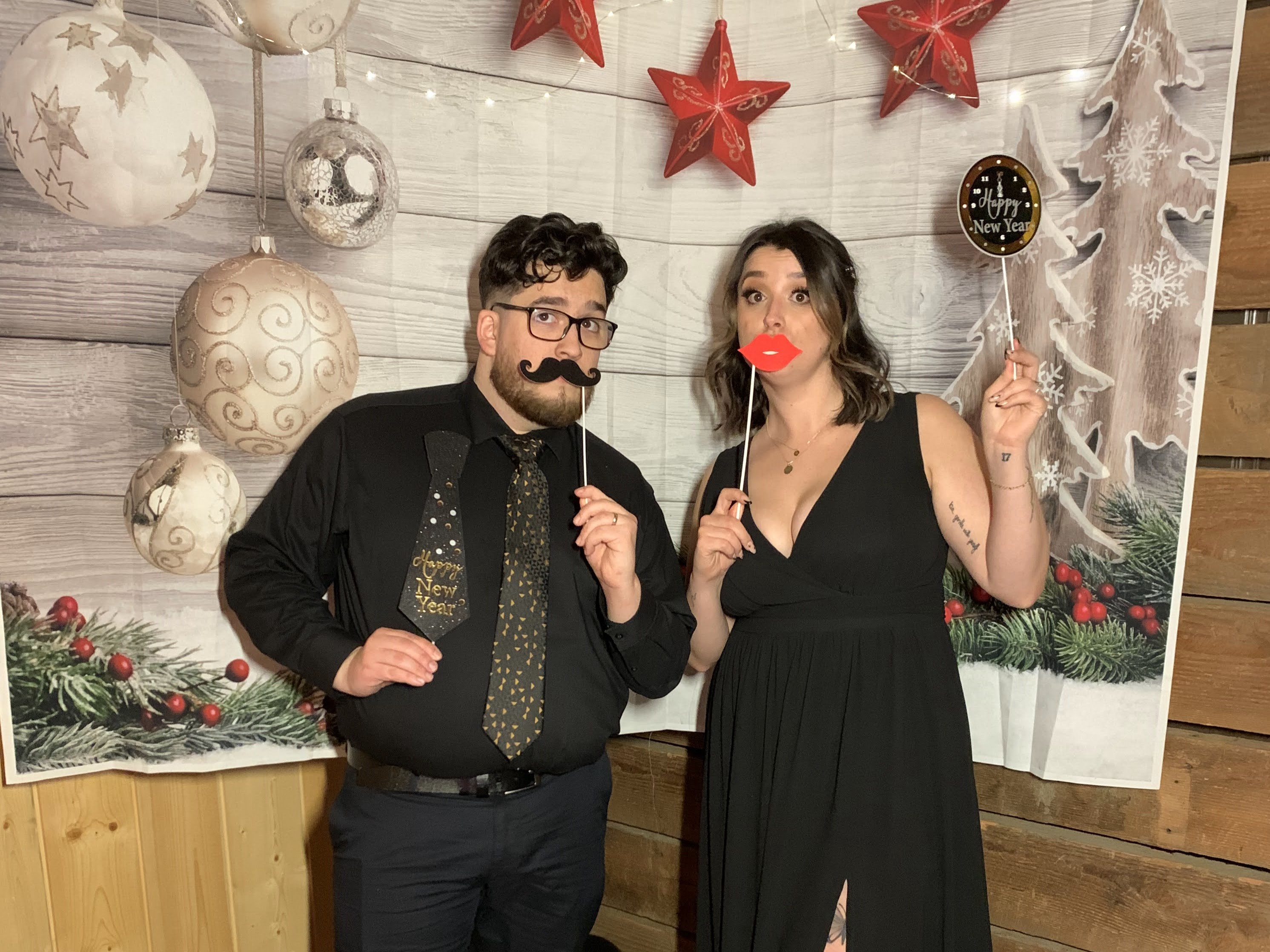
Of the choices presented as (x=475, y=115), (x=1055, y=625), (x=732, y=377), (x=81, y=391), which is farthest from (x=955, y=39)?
(x=81, y=391)

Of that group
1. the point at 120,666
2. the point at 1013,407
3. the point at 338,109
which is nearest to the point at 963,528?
the point at 1013,407

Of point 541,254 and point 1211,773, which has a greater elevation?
point 541,254

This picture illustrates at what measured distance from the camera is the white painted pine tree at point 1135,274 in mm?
1493

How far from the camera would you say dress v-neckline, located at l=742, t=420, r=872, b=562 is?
1.51 m

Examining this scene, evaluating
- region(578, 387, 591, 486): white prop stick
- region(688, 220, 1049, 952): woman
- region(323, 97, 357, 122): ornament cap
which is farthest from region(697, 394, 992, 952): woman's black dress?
region(323, 97, 357, 122): ornament cap

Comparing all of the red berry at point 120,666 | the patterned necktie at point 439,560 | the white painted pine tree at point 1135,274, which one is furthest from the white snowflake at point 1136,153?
the red berry at point 120,666

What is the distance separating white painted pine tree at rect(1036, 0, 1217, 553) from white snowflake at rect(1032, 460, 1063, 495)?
0.09 feet

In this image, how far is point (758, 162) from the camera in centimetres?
183

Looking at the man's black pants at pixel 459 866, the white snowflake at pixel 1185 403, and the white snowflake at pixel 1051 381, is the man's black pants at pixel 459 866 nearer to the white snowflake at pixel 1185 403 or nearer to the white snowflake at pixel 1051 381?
the white snowflake at pixel 1051 381

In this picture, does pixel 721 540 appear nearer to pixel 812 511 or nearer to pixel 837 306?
pixel 812 511

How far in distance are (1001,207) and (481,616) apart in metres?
0.93

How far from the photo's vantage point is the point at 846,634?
1.49 m

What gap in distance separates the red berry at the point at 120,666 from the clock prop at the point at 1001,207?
4.38 ft

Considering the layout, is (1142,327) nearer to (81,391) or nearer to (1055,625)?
(1055,625)
